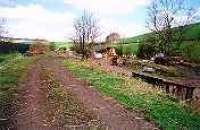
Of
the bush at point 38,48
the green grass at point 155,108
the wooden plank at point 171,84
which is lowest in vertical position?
the bush at point 38,48

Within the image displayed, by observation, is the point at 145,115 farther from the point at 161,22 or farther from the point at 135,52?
the point at 135,52

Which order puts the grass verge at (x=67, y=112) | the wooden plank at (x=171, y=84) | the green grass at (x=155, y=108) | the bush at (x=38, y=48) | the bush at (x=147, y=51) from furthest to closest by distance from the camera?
the bush at (x=38, y=48) < the bush at (x=147, y=51) < the wooden plank at (x=171, y=84) < the green grass at (x=155, y=108) < the grass verge at (x=67, y=112)

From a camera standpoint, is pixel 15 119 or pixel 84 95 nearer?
pixel 15 119

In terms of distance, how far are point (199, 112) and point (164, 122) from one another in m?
4.45

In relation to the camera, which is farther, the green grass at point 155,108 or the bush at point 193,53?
the bush at point 193,53

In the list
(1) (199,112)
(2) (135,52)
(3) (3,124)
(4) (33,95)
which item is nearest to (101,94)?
(4) (33,95)

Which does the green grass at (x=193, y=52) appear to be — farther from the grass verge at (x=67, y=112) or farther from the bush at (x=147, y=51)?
the grass verge at (x=67, y=112)

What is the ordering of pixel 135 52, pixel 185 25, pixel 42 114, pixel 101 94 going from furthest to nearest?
1. pixel 135 52
2. pixel 185 25
3. pixel 101 94
4. pixel 42 114

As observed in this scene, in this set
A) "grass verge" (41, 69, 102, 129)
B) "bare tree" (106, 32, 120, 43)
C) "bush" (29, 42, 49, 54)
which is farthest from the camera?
"bush" (29, 42, 49, 54)

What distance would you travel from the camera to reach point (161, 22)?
86812 mm

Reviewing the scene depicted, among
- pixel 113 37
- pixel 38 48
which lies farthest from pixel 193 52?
pixel 38 48

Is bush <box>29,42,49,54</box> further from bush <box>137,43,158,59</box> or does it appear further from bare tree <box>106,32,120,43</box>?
bush <box>137,43,158,59</box>

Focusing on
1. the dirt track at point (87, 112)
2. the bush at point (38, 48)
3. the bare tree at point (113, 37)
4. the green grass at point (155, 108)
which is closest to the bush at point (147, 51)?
the bare tree at point (113, 37)

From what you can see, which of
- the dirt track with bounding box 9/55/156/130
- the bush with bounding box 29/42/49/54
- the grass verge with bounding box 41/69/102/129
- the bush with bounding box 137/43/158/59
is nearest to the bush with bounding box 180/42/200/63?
the bush with bounding box 137/43/158/59
